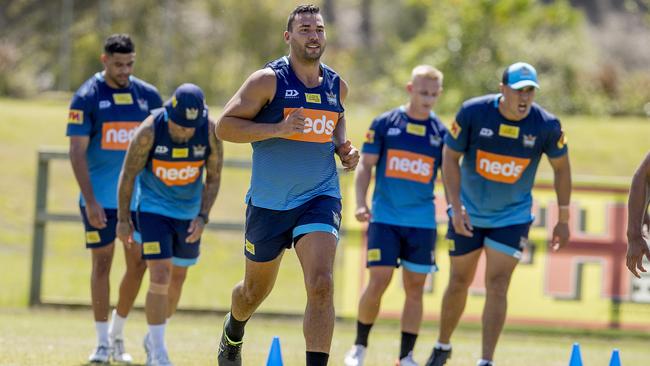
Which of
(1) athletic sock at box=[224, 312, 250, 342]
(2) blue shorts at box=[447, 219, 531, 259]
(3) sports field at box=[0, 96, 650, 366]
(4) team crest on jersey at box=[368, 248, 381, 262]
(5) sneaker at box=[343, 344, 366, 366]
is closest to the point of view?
(1) athletic sock at box=[224, 312, 250, 342]

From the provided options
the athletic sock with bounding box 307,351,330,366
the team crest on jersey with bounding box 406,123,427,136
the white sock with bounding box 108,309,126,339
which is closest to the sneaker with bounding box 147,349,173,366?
the white sock with bounding box 108,309,126,339

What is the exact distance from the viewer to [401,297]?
13.9m

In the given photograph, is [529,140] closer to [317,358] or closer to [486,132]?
[486,132]

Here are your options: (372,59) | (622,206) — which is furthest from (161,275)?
(372,59)

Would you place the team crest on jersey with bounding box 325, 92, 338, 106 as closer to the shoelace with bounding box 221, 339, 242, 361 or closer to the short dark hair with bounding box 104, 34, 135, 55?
the shoelace with bounding box 221, 339, 242, 361

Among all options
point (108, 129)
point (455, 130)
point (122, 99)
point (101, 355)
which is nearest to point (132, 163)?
point (108, 129)

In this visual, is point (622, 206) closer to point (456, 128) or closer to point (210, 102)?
point (456, 128)

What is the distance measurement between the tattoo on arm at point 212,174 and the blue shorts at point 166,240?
0.21 metres

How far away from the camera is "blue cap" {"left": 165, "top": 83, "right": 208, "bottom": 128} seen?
29.5ft

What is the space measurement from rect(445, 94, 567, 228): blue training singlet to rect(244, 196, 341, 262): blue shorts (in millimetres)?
2274

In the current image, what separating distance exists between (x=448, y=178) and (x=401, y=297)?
15.4 feet

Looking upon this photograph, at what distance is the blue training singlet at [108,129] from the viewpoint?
9.91m

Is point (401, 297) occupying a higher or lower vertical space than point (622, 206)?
lower

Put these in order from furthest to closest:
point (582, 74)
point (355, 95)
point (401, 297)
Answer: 1. point (355, 95)
2. point (582, 74)
3. point (401, 297)
